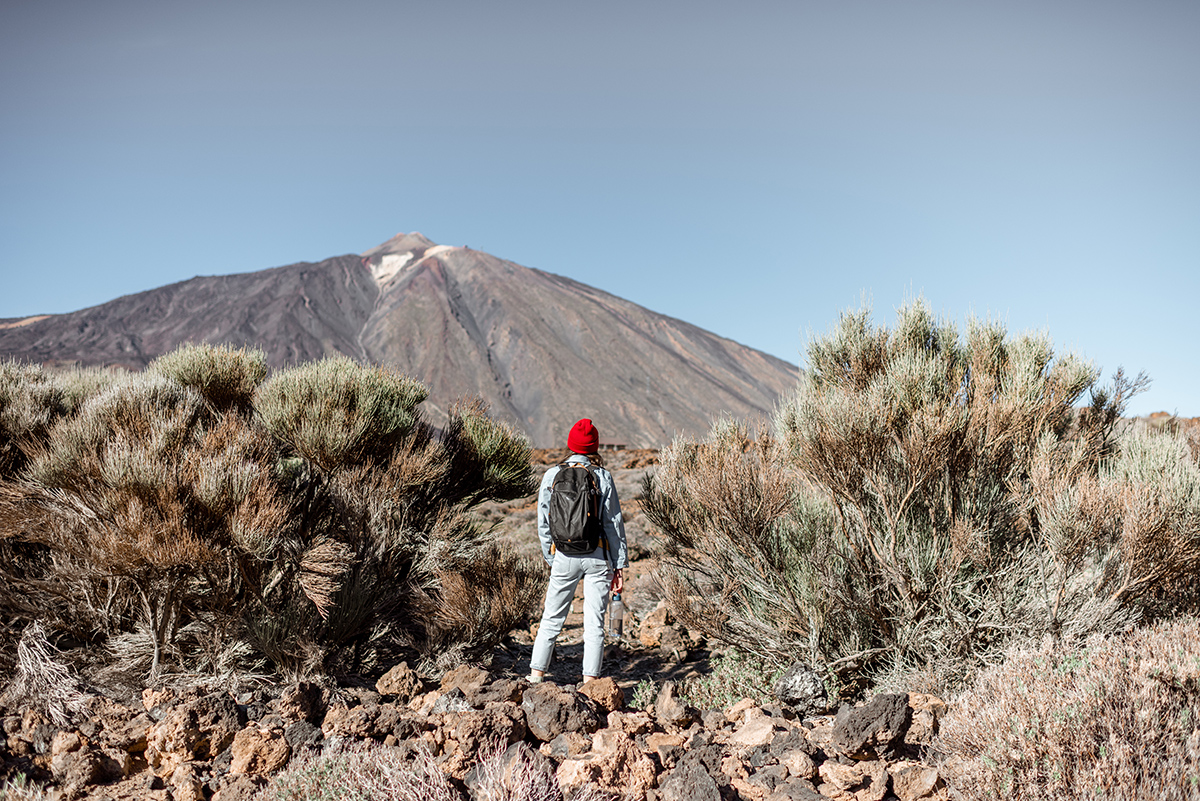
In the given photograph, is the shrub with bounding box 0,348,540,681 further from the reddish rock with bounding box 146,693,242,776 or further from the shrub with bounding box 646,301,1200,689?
the shrub with bounding box 646,301,1200,689

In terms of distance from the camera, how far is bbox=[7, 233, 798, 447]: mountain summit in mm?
80562

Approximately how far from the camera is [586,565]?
3.69 m

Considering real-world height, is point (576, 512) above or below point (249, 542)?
Result: above

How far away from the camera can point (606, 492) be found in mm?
3719

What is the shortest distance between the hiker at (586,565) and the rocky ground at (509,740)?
0.28 meters

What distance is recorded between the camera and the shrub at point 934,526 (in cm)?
339

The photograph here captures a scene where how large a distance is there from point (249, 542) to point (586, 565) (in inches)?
72.5

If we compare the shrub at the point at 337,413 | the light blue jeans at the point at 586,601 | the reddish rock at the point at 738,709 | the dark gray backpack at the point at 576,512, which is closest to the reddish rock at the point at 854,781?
the reddish rock at the point at 738,709

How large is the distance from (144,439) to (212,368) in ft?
6.80

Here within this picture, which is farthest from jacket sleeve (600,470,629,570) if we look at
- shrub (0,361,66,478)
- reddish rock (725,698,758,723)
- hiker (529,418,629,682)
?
shrub (0,361,66,478)

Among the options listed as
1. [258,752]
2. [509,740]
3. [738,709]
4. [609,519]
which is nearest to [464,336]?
[609,519]

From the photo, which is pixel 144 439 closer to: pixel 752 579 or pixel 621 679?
pixel 621 679

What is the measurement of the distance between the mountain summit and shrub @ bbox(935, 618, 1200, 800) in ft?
221

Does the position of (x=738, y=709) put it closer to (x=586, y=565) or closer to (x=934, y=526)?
(x=586, y=565)
